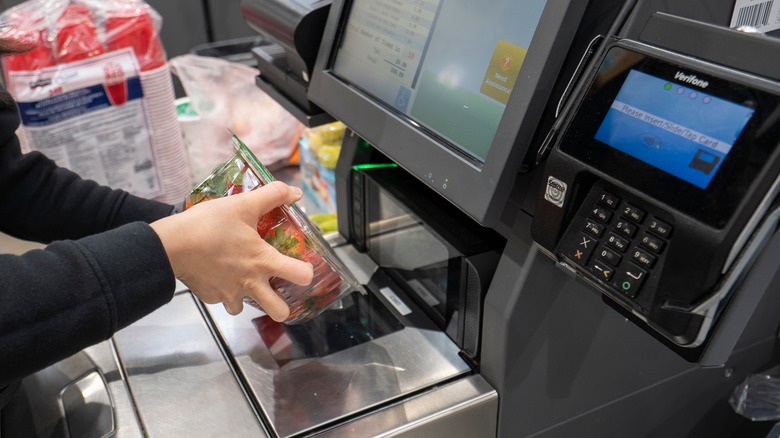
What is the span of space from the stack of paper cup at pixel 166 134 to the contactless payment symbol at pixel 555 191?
100 cm

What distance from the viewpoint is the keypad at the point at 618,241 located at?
0.52m

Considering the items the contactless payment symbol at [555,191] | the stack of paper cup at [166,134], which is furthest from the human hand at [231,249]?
the stack of paper cup at [166,134]

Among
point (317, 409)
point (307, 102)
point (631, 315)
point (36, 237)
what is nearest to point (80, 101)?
point (36, 237)

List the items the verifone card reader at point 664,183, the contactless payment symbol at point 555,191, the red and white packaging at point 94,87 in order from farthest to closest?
the red and white packaging at point 94,87
the contactless payment symbol at point 555,191
the verifone card reader at point 664,183

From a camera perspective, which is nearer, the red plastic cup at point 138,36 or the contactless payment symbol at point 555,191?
the contactless payment symbol at point 555,191

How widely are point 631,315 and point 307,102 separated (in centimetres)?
62

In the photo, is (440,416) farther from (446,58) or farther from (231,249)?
(446,58)

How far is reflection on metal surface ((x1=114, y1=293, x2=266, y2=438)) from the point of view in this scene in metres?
0.73

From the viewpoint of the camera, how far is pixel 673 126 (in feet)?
1.72

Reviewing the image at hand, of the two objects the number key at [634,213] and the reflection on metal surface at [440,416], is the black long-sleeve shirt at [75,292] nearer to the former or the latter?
the reflection on metal surface at [440,416]

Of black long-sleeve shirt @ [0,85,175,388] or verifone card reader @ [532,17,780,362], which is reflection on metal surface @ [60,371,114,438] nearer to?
black long-sleeve shirt @ [0,85,175,388]

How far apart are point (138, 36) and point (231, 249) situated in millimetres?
886

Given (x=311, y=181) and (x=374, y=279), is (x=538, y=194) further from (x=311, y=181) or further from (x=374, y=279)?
(x=311, y=181)

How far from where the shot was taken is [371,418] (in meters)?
0.73
